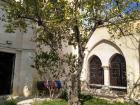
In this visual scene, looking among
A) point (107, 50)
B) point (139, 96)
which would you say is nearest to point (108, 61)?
point (107, 50)

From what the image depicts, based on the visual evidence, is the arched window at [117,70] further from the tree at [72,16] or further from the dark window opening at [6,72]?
the dark window opening at [6,72]

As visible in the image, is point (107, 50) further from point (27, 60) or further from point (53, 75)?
point (27, 60)

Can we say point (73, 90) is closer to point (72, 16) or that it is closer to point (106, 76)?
point (72, 16)

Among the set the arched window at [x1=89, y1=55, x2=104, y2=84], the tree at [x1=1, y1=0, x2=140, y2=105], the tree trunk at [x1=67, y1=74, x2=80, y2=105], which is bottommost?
the tree trunk at [x1=67, y1=74, x2=80, y2=105]

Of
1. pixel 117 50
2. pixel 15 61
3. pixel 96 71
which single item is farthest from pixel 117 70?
pixel 15 61

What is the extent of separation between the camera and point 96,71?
1736cm

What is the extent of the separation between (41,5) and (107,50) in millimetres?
7619

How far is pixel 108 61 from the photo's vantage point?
53.4ft

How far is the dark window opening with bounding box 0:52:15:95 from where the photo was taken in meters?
14.0

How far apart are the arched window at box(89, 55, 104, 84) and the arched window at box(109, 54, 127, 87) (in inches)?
36.9

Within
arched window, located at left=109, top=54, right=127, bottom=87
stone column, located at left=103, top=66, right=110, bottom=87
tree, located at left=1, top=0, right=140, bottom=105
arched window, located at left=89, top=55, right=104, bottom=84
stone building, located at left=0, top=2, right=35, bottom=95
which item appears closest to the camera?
tree, located at left=1, top=0, right=140, bottom=105

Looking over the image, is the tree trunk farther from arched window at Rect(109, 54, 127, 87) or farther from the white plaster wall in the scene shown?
arched window at Rect(109, 54, 127, 87)

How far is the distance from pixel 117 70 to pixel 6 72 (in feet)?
25.0

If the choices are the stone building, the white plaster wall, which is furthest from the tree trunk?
the white plaster wall
